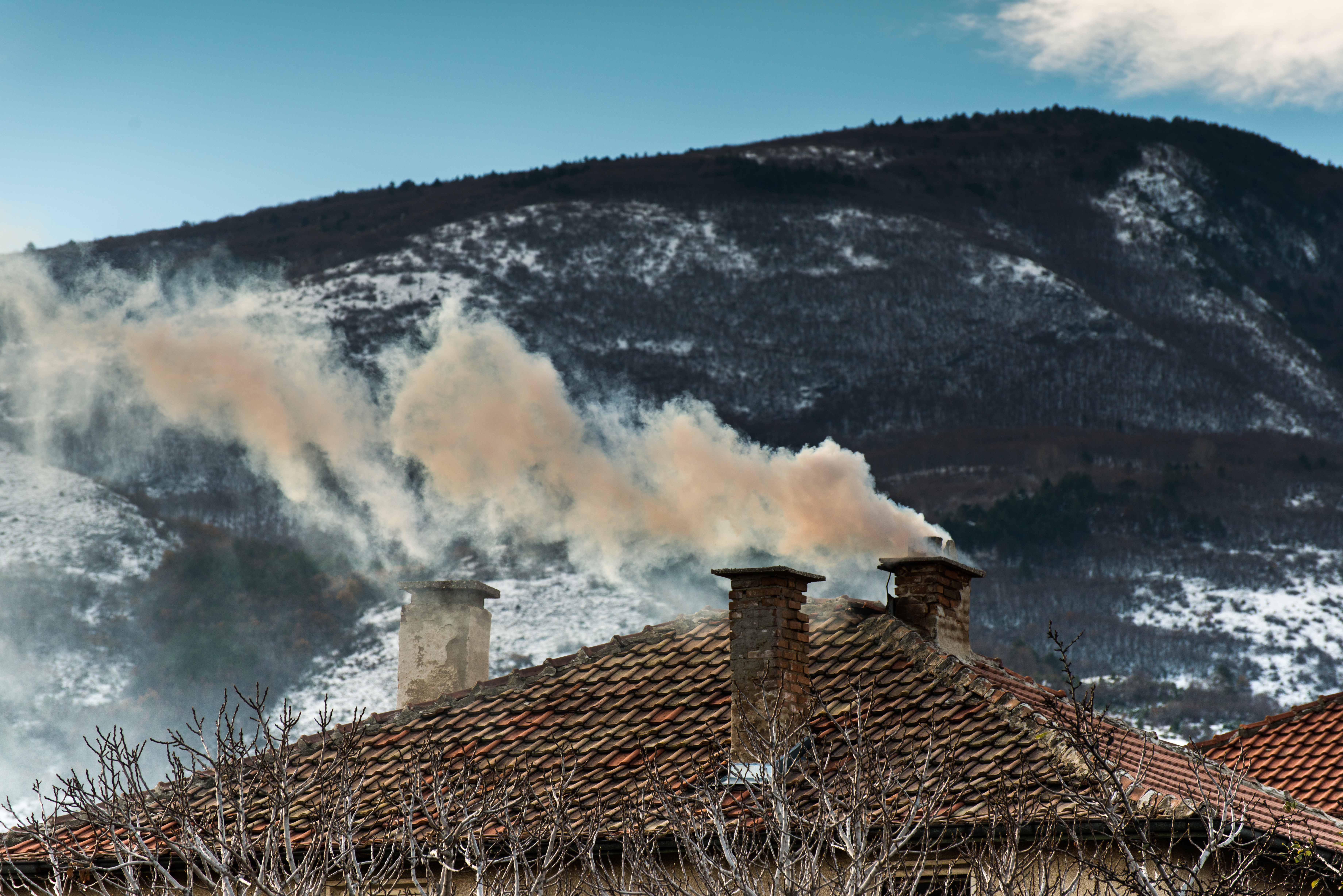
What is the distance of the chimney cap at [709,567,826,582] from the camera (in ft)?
41.3

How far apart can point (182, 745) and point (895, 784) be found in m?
4.90

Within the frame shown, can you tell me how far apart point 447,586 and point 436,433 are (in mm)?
16527

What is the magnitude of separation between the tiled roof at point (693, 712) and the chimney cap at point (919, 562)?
15.8 inches

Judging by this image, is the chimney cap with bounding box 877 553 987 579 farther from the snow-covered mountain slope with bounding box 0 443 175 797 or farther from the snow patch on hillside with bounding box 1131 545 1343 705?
the snow patch on hillside with bounding box 1131 545 1343 705

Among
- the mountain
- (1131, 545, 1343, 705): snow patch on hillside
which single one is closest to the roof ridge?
the mountain

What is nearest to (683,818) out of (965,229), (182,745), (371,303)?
(182,745)

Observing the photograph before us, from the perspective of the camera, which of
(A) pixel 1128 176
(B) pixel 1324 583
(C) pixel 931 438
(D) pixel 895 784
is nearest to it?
(D) pixel 895 784

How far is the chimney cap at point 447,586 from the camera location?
642 inches

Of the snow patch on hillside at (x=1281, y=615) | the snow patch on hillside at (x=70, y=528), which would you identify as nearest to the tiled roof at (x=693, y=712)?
the snow patch on hillside at (x=1281, y=615)

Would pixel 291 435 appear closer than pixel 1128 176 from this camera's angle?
Yes

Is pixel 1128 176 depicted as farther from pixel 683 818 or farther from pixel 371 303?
pixel 683 818

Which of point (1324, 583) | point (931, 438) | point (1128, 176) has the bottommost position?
point (1324, 583)

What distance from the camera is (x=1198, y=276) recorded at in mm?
143875

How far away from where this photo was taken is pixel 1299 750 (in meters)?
14.7
